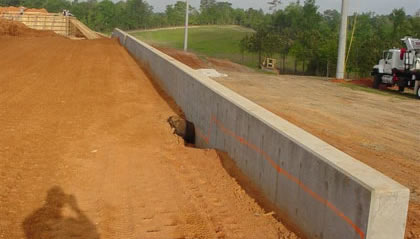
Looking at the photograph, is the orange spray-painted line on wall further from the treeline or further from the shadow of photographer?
the treeline

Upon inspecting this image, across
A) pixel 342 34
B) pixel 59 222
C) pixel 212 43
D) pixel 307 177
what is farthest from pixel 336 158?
pixel 212 43

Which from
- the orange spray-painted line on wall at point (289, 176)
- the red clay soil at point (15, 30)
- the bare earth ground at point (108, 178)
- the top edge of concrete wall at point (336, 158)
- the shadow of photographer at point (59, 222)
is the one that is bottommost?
the shadow of photographer at point (59, 222)

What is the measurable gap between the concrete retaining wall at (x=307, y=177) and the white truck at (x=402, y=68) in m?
18.8

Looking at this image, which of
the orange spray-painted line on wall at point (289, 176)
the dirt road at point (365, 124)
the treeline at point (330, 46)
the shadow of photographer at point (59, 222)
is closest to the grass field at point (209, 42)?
the treeline at point (330, 46)

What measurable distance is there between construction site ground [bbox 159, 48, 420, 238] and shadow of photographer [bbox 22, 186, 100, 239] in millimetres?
3775

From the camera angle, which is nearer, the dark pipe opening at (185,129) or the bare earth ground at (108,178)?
the bare earth ground at (108,178)

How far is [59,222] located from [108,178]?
172cm

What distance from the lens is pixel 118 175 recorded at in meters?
7.62

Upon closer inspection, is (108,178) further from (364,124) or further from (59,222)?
(364,124)

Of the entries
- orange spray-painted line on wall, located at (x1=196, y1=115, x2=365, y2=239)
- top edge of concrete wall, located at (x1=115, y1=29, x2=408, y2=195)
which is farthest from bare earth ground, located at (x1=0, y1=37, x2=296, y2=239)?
top edge of concrete wall, located at (x1=115, y1=29, x2=408, y2=195)

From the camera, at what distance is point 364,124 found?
1340 cm

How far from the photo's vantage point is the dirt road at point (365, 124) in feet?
27.9

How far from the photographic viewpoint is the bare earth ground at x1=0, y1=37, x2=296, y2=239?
5734 mm

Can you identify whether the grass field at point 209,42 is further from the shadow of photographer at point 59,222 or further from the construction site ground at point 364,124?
the shadow of photographer at point 59,222
